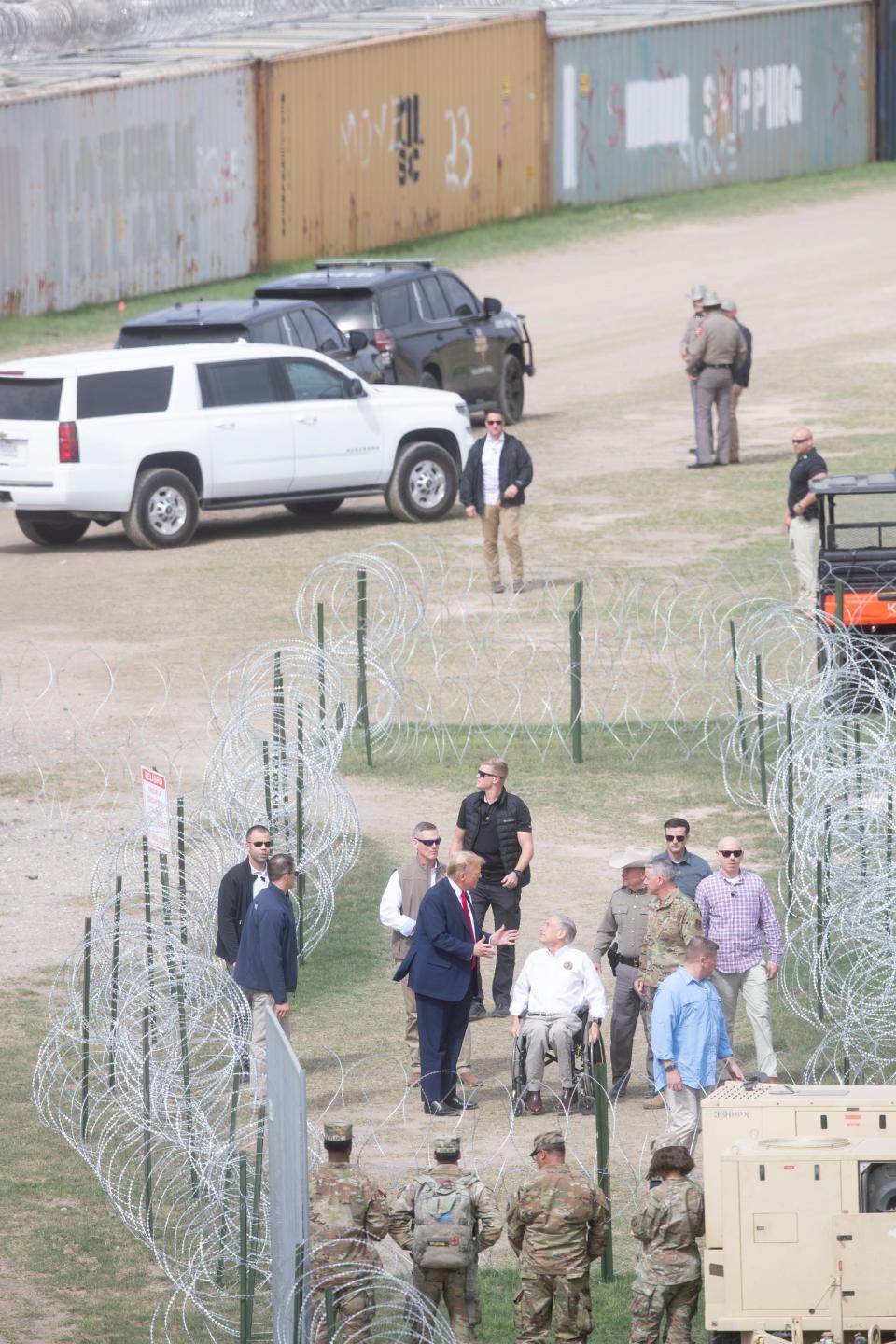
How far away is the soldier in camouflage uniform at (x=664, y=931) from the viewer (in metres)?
12.5

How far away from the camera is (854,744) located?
45.7 feet

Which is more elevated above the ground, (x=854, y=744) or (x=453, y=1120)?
(x=854, y=744)

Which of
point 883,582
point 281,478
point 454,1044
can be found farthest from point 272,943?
point 281,478

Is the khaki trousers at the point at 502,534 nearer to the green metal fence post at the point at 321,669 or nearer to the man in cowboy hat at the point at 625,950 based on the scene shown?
the green metal fence post at the point at 321,669

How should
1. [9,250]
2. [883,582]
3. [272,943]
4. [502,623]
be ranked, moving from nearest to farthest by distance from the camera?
[272,943] → [883,582] → [502,623] → [9,250]

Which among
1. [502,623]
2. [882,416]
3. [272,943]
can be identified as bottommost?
[272,943]

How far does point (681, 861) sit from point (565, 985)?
1.25 metres

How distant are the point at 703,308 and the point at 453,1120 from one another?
15.2m

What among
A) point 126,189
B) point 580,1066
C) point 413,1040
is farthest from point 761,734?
point 126,189

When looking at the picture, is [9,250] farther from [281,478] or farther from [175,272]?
[281,478]

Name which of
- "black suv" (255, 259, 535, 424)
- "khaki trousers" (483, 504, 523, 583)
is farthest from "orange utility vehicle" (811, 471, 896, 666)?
"black suv" (255, 259, 535, 424)

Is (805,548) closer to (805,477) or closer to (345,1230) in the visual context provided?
(805,477)

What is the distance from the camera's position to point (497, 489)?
21828 millimetres

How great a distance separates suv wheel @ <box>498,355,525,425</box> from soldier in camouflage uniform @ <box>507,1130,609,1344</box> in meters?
19.0
